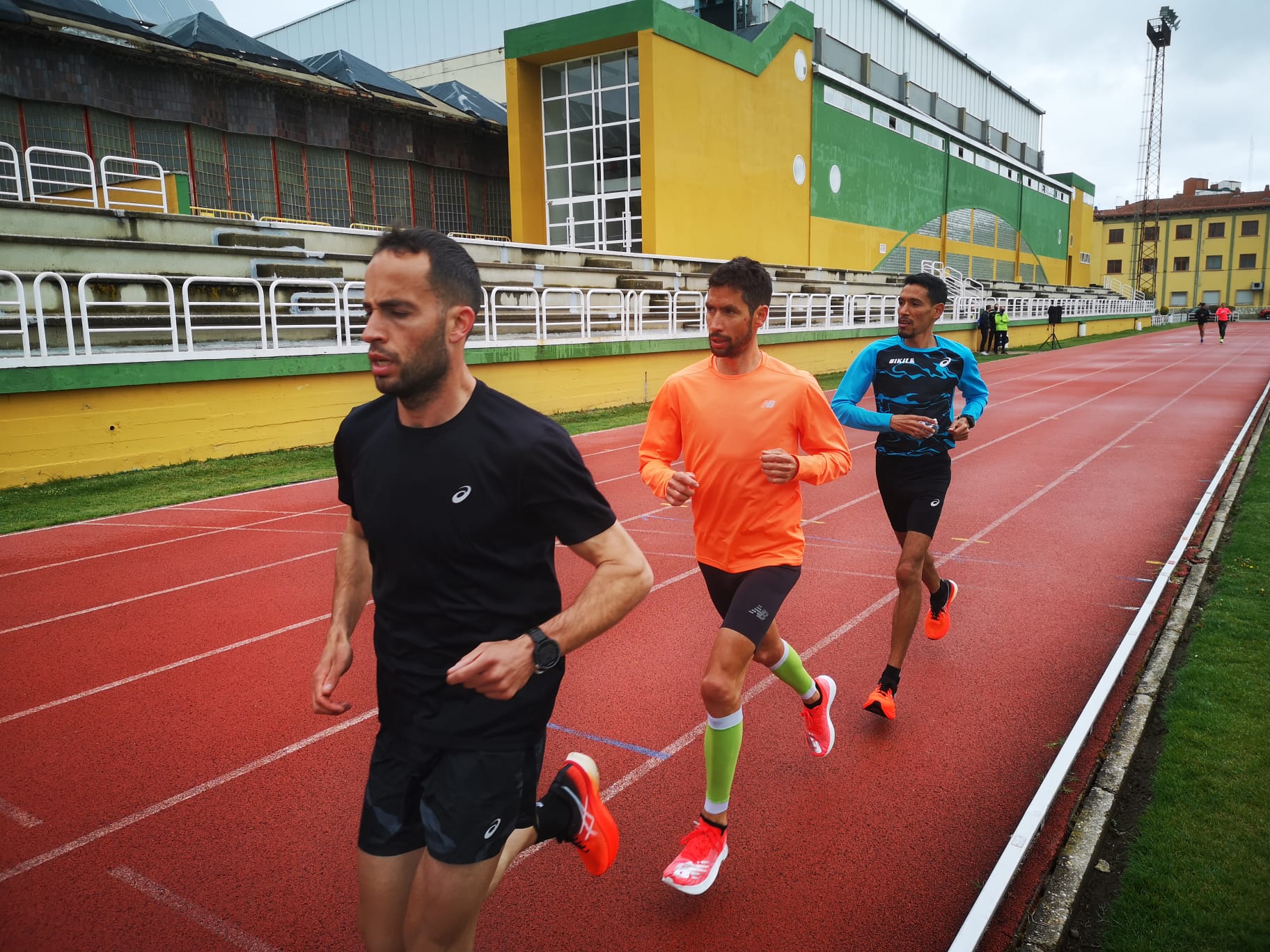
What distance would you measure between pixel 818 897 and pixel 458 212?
30971 mm

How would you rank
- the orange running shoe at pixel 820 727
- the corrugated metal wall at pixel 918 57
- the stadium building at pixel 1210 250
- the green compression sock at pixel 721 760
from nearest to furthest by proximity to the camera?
the green compression sock at pixel 721 760
the orange running shoe at pixel 820 727
the corrugated metal wall at pixel 918 57
the stadium building at pixel 1210 250

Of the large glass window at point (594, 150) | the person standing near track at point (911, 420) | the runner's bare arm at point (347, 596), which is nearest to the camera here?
the runner's bare arm at point (347, 596)

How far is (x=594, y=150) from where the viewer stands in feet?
95.6

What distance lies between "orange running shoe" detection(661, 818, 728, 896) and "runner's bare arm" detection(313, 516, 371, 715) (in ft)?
4.92

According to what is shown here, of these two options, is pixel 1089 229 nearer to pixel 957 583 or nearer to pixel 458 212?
pixel 458 212

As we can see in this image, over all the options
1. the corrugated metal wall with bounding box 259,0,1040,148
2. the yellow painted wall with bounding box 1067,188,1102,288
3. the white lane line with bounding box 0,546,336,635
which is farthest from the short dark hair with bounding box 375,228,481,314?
the yellow painted wall with bounding box 1067,188,1102,288

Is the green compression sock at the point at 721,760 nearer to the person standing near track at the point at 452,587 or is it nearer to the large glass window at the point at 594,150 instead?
the person standing near track at the point at 452,587

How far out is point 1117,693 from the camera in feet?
16.6

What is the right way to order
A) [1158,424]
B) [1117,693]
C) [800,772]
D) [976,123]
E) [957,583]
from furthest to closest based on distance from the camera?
[976,123]
[1158,424]
[957,583]
[1117,693]
[800,772]

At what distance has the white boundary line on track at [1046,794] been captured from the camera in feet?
9.98

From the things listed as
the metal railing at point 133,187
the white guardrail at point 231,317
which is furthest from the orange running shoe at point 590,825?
the metal railing at point 133,187

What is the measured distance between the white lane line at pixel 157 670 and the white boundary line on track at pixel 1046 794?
480cm

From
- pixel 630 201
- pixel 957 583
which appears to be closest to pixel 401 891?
pixel 957 583

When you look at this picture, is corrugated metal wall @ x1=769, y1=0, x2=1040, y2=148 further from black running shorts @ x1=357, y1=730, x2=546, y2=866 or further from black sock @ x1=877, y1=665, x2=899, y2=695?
black running shorts @ x1=357, y1=730, x2=546, y2=866
